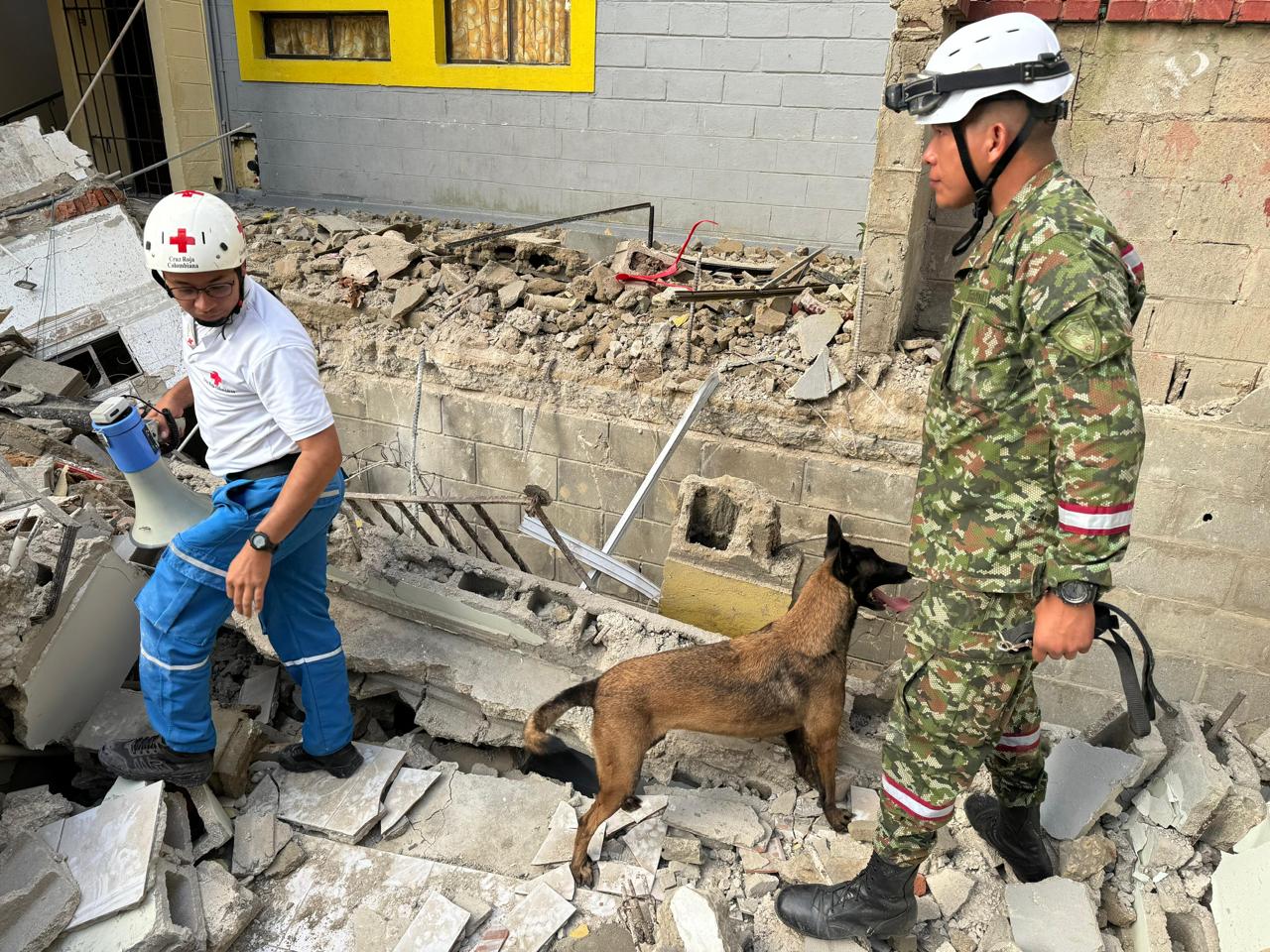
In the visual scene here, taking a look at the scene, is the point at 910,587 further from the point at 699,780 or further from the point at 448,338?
the point at 448,338

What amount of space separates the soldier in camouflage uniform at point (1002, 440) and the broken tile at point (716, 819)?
48cm

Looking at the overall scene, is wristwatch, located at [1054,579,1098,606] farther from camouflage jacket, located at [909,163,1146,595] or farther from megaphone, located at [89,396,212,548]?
megaphone, located at [89,396,212,548]

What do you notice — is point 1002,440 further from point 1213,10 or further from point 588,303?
point 588,303

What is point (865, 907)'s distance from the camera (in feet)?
8.18

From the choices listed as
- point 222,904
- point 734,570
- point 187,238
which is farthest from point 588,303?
point 222,904

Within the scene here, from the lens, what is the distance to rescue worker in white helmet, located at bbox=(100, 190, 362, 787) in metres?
2.57

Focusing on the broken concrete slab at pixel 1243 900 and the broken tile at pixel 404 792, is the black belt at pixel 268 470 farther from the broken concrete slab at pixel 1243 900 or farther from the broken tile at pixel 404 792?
the broken concrete slab at pixel 1243 900

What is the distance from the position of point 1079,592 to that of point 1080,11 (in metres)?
3.23

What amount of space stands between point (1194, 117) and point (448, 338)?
4466 mm

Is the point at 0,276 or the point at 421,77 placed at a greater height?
the point at 421,77

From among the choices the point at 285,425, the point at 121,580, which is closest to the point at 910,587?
the point at 285,425

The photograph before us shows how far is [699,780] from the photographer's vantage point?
11.0ft

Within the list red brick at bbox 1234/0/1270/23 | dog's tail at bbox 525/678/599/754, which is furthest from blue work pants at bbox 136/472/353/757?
red brick at bbox 1234/0/1270/23

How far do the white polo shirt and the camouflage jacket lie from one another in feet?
6.42
